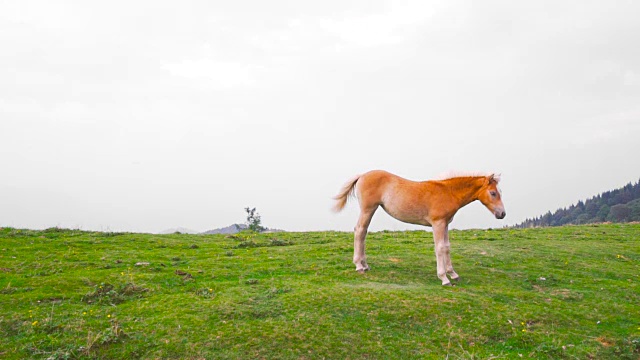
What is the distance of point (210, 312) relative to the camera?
306 inches

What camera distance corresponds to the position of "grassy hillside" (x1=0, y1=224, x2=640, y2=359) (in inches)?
267

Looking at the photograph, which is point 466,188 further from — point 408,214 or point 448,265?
point 448,265

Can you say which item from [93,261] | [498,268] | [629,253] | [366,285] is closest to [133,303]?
[93,261]

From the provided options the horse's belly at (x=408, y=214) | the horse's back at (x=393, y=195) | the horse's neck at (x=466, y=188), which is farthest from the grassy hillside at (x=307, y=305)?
the horse's neck at (x=466, y=188)

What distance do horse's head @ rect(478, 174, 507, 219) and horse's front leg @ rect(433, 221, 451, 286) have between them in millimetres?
1306

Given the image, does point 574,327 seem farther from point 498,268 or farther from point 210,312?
point 210,312

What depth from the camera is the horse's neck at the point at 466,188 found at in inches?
432

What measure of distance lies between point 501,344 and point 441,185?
4.80m

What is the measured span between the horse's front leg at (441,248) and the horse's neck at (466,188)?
2.84 ft

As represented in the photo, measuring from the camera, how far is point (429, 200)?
1081 centimetres

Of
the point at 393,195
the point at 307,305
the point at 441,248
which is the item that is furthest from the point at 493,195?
the point at 307,305

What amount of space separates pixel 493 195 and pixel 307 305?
5.79m

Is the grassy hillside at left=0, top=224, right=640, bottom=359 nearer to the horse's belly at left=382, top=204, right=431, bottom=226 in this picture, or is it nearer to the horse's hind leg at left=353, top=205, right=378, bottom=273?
the horse's hind leg at left=353, top=205, right=378, bottom=273

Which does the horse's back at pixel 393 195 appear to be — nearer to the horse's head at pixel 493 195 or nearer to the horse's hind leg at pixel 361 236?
the horse's hind leg at pixel 361 236
